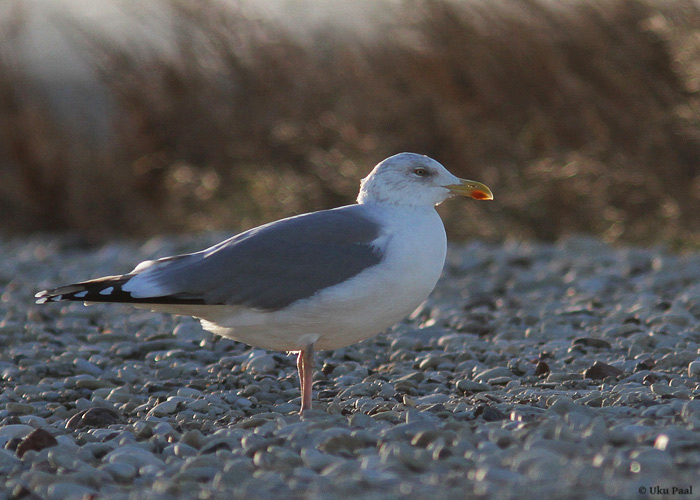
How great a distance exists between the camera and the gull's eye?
436 cm

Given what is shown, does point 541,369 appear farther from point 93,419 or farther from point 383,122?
point 383,122

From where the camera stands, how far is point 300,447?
3.30 meters

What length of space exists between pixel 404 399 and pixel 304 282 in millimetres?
663

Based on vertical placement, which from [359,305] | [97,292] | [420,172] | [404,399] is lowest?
[404,399]

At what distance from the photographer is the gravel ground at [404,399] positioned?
285cm

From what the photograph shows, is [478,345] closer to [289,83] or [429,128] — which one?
[429,128]

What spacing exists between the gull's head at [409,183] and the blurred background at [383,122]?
3991 mm

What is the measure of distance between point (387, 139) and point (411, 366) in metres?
4.59

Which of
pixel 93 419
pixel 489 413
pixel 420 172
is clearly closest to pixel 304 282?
pixel 420 172

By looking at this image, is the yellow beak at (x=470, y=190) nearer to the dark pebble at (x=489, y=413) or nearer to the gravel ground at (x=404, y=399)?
the gravel ground at (x=404, y=399)

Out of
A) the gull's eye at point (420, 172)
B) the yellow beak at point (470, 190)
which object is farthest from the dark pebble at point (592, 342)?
the gull's eye at point (420, 172)

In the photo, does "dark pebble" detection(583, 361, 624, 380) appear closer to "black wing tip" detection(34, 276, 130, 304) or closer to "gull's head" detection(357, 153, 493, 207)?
"gull's head" detection(357, 153, 493, 207)

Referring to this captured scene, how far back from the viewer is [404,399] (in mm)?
4113

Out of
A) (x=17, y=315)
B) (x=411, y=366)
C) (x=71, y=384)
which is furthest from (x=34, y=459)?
(x=17, y=315)
